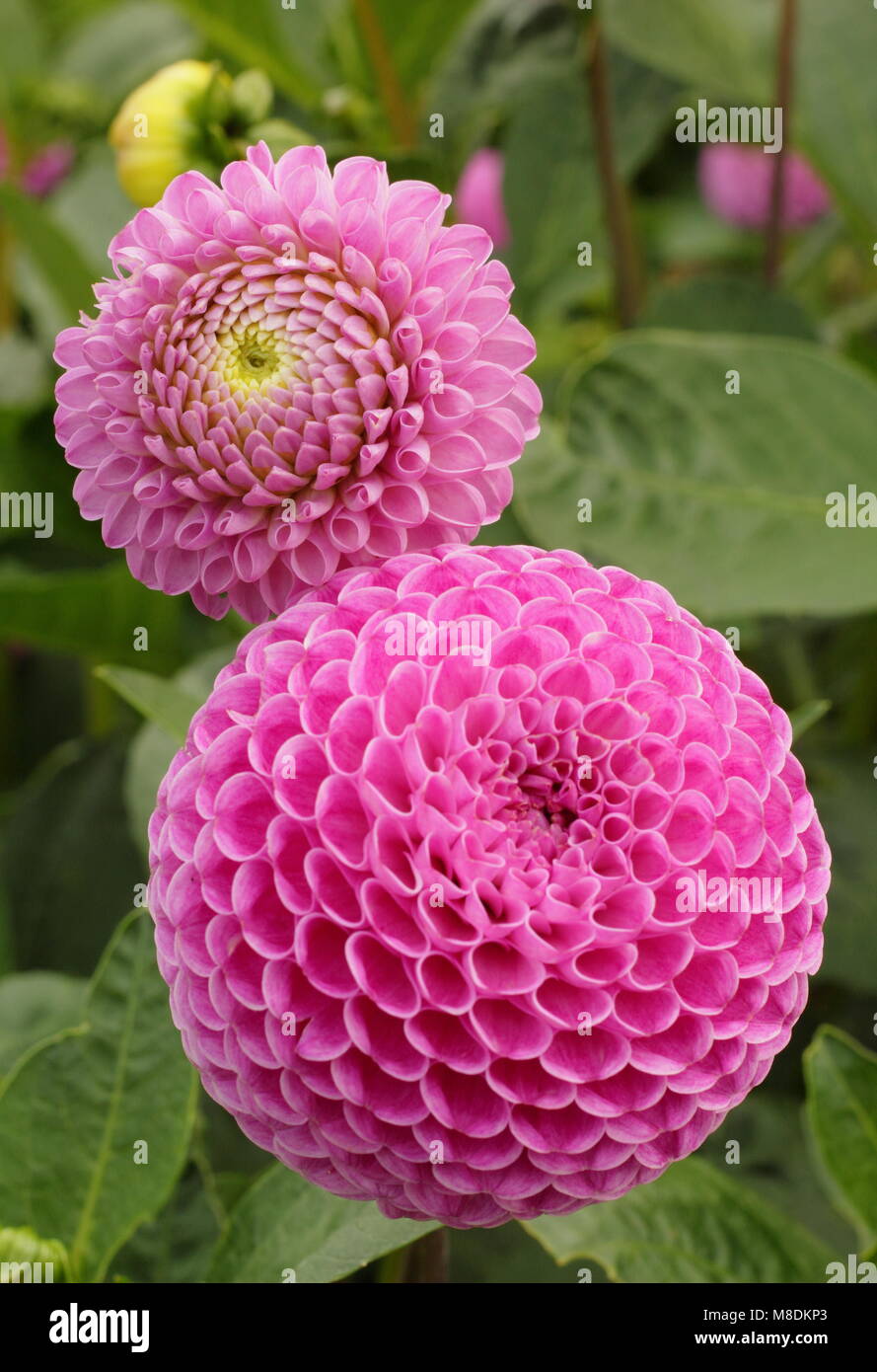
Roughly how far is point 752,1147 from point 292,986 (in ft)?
1.61

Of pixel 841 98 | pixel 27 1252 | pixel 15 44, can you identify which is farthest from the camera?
pixel 15 44

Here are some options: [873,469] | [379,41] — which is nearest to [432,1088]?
[873,469]

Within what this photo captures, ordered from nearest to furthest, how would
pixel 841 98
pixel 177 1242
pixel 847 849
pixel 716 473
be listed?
pixel 177 1242
pixel 716 473
pixel 847 849
pixel 841 98

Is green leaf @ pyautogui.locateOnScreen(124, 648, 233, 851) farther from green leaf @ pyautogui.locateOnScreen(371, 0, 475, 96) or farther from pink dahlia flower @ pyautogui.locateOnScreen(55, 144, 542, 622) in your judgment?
green leaf @ pyautogui.locateOnScreen(371, 0, 475, 96)

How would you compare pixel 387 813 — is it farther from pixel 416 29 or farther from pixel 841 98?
pixel 841 98

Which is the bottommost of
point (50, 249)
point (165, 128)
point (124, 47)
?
point (165, 128)

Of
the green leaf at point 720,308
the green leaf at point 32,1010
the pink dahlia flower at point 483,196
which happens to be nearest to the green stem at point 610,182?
the green leaf at point 720,308

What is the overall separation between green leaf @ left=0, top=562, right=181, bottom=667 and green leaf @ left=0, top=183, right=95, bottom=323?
7.2 inches

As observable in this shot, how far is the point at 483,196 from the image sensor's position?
1215mm

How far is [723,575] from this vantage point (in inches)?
29.0

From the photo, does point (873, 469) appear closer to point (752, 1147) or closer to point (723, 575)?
point (723, 575)

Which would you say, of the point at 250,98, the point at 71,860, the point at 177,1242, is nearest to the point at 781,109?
the point at 250,98

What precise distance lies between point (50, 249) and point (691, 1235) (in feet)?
2.41
